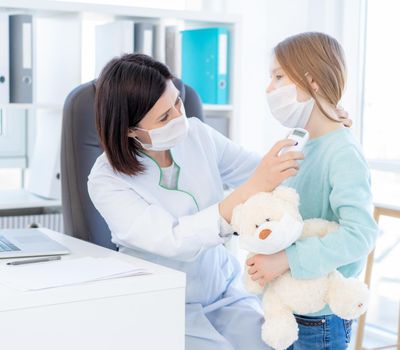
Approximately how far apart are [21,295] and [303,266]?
0.52 metres

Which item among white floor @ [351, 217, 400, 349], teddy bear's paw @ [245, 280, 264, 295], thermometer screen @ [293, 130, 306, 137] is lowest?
white floor @ [351, 217, 400, 349]

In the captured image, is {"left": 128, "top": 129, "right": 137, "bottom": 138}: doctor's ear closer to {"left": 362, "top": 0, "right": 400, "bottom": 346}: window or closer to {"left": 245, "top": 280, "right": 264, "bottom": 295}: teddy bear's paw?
{"left": 245, "top": 280, "right": 264, "bottom": 295}: teddy bear's paw

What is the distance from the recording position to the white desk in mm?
1254

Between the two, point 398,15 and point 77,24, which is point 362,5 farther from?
point 77,24

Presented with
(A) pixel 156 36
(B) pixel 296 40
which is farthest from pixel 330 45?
(A) pixel 156 36

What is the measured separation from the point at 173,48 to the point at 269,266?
4.45ft

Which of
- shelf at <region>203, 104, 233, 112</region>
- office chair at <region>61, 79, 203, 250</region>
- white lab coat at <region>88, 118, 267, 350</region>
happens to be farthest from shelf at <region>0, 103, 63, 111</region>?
white lab coat at <region>88, 118, 267, 350</region>

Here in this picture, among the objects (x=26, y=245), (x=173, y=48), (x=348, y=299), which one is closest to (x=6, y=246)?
(x=26, y=245)

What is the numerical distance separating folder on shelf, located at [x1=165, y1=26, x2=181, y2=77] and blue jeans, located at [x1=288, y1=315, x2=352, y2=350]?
1327mm

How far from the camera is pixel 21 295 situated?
1.26m

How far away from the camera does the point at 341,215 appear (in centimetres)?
142

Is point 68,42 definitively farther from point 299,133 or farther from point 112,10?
point 299,133

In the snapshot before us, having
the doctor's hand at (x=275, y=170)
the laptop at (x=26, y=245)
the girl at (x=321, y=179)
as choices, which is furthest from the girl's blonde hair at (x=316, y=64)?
the laptop at (x=26, y=245)

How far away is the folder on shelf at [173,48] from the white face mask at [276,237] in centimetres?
131
